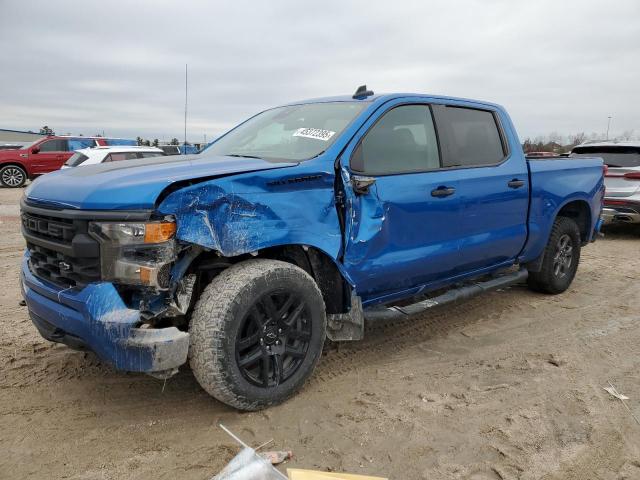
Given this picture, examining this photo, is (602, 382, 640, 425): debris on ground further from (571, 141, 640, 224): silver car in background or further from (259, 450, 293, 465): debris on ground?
(571, 141, 640, 224): silver car in background

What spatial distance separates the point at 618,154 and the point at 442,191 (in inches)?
268

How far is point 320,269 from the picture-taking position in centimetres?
332

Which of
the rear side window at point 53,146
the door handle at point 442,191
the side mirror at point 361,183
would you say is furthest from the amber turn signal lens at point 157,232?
the rear side window at point 53,146

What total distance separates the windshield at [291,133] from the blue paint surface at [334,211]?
0.13 m

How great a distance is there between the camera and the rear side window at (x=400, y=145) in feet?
11.0

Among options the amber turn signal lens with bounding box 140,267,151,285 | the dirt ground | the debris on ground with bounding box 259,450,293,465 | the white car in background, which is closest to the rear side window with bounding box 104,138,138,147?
the white car in background

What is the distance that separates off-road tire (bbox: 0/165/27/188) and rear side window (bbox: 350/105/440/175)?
16954mm

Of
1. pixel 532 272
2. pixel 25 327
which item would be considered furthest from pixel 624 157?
pixel 25 327

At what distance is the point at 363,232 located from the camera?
3.22 m

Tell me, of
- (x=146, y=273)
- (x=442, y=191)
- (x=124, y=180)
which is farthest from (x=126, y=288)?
(x=442, y=191)

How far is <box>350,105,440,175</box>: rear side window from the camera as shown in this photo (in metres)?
3.36

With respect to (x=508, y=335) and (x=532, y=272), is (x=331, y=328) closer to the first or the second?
(x=508, y=335)

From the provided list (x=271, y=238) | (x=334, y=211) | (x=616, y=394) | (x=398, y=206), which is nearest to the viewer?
(x=271, y=238)

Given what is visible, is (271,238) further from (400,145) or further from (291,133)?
(400,145)
